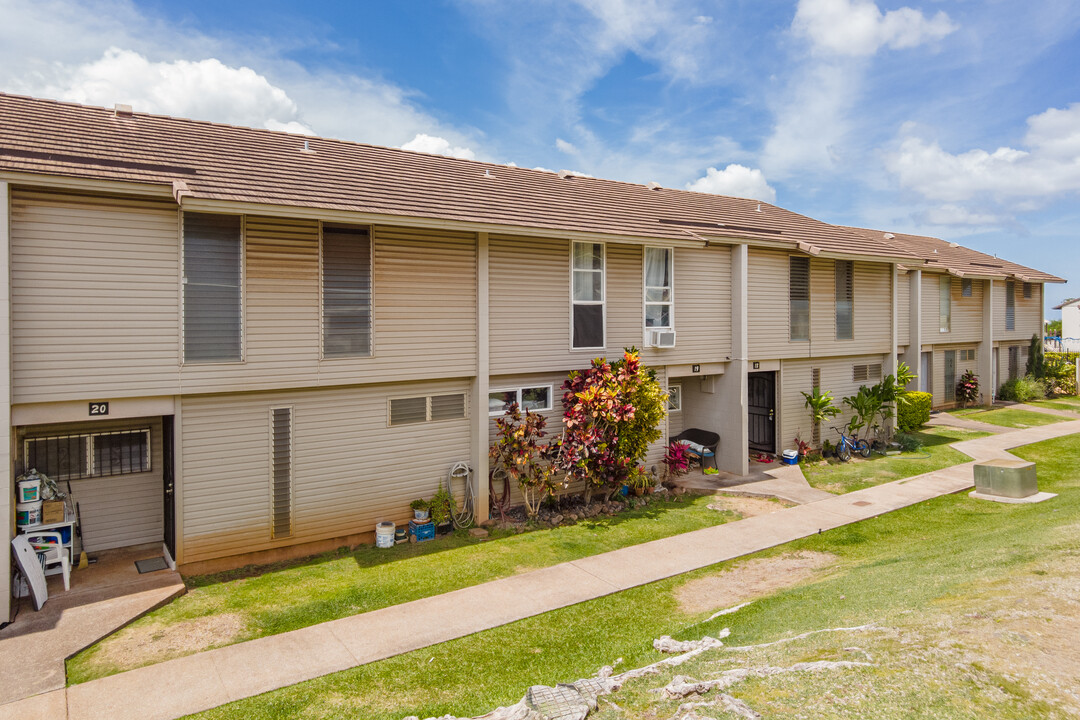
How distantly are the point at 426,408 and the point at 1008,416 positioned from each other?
2156 centimetres

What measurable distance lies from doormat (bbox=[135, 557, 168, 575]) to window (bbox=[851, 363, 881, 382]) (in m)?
16.8

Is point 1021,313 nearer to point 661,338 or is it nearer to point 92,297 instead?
point 661,338

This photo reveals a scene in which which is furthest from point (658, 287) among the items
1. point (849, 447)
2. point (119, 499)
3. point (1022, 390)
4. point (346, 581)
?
point (1022, 390)

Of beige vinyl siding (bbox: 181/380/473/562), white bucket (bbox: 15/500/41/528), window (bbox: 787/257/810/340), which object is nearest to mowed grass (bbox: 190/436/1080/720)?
beige vinyl siding (bbox: 181/380/473/562)

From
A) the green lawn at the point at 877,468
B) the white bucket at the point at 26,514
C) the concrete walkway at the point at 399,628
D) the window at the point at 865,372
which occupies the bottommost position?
the concrete walkway at the point at 399,628

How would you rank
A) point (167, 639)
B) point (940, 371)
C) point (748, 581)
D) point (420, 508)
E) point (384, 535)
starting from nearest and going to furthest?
point (167, 639), point (748, 581), point (384, 535), point (420, 508), point (940, 371)

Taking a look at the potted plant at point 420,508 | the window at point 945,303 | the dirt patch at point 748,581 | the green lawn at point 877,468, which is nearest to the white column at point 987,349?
the window at point 945,303

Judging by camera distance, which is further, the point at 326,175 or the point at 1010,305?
the point at 1010,305

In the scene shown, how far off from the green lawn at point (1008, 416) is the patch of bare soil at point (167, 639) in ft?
74.7

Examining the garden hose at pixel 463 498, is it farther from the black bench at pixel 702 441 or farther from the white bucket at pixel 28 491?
the black bench at pixel 702 441

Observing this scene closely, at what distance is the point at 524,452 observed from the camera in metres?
10.3

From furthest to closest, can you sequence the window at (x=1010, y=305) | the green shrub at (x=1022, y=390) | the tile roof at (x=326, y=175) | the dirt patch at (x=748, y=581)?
the window at (x=1010, y=305)
the green shrub at (x=1022, y=390)
the tile roof at (x=326, y=175)
the dirt patch at (x=748, y=581)

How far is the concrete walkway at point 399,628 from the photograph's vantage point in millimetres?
5434

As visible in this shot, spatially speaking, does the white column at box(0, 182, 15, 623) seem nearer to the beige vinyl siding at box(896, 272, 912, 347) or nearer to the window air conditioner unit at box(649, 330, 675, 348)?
the window air conditioner unit at box(649, 330, 675, 348)
